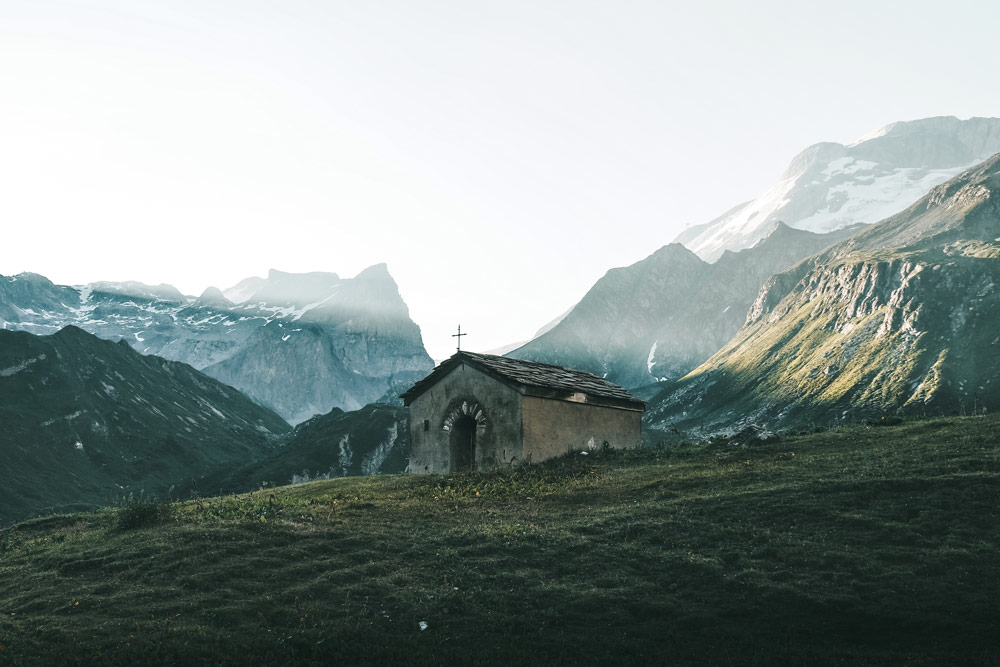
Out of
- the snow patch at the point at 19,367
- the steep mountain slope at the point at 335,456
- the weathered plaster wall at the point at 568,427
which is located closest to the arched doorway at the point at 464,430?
the weathered plaster wall at the point at 568,427

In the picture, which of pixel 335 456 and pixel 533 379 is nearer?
pixel 533 379

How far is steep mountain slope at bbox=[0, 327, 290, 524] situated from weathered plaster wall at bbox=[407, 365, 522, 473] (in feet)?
360

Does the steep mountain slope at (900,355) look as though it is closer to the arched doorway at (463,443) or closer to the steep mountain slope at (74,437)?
the arched doorway at (463,443)

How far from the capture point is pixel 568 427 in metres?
34.2

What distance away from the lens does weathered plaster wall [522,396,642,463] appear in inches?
1257

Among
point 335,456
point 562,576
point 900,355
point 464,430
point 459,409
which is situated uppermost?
point 900,355

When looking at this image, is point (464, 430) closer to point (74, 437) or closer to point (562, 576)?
point (562, 576)

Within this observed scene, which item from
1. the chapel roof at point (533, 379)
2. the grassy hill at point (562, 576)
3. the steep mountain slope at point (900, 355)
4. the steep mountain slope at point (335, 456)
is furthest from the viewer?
the steep mountain slope at point (900, 355)

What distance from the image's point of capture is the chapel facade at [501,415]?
105ft

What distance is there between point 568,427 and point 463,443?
539cm

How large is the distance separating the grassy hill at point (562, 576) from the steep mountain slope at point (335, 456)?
12247cm

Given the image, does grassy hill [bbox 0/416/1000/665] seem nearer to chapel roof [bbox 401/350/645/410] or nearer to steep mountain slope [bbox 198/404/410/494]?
chapel roof [bbox 401/350/645/410]

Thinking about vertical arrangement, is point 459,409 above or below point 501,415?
above

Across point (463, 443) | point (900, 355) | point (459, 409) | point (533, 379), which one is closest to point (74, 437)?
point (463, 443)
